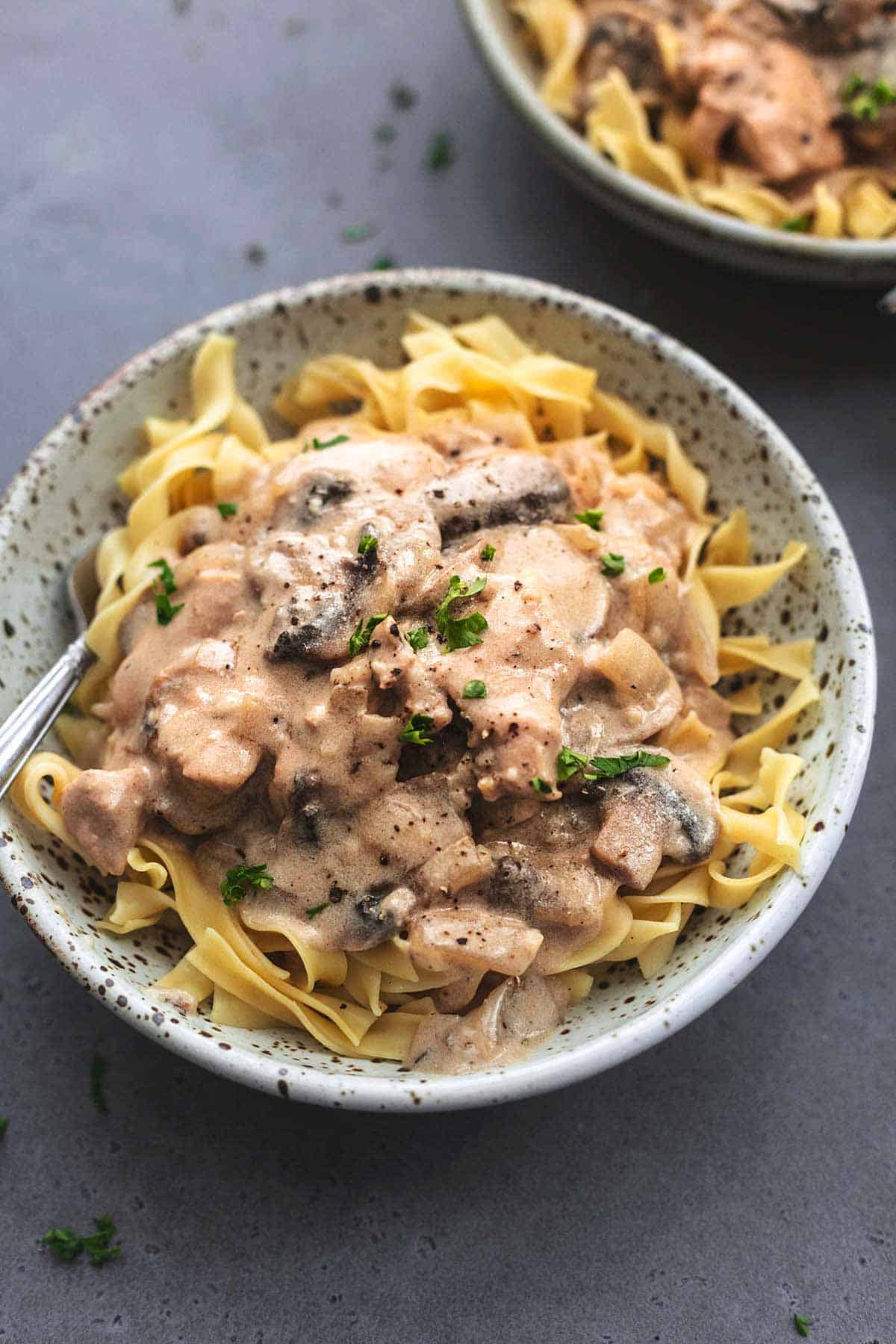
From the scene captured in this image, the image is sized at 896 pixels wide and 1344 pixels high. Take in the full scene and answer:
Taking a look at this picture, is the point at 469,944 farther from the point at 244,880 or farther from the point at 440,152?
the point at 440,152

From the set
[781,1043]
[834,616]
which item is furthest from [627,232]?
[781,1043]

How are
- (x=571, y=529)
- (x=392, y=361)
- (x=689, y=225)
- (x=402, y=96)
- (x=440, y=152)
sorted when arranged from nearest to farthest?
(x=571, y=529), (x=392, y=361), (x=689, y=225), (x=440, y=152), (x=402, y=96)

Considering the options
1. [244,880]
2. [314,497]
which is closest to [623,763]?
[244,880]

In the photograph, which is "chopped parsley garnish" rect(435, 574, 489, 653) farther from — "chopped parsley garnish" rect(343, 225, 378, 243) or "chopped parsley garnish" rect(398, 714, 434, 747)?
"chopped parsley garnish" rect(343, 225, 378, 243)

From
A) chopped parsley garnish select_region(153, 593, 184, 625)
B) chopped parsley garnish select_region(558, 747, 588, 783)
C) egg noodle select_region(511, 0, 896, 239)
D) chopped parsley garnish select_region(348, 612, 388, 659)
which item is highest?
egg noodle select_region(511, 0, 896, 239)

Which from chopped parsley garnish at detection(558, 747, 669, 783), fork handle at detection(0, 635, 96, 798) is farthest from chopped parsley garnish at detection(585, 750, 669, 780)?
fork handle at detection(0, 635, 96, 798)

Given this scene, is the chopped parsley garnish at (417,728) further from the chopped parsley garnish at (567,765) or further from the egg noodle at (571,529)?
the egg noodle at (571,529)
